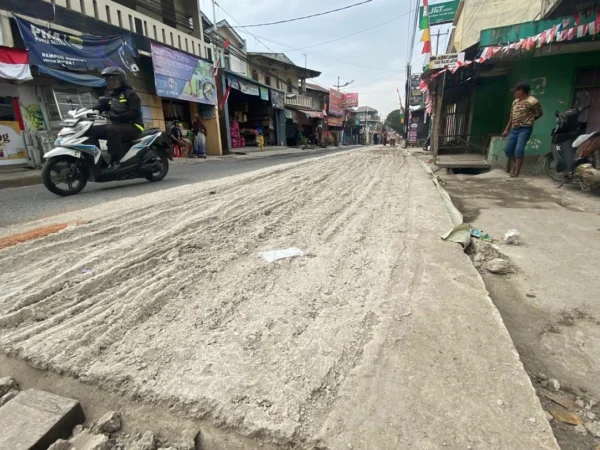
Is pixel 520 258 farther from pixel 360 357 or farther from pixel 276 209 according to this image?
pixel 276 209

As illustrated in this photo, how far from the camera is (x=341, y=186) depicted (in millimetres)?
5020

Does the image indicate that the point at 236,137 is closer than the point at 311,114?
Yes

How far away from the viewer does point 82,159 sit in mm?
4438

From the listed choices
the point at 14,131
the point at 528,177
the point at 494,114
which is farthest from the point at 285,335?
the point at 494,114

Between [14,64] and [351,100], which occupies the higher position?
[351,100]

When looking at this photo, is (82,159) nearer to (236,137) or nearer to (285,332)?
(285,332)

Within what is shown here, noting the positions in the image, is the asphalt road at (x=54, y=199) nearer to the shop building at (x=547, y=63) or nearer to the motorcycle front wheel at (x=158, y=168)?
the motorcycle front wheel at (x=158, y=168)

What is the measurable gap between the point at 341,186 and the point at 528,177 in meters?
3.87

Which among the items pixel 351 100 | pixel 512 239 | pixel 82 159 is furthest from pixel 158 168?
pixel 351 100

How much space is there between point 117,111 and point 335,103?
1378 inches

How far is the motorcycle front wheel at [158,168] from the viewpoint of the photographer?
555 centimetres

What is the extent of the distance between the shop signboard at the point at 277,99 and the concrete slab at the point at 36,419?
19.7 meters

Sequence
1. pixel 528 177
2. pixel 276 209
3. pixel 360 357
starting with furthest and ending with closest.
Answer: pixel 528 177 → pixel 276 209 → pixel 360 357

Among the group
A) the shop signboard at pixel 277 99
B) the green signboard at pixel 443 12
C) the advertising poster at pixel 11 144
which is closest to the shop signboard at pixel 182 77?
the advertising poster at pixel 11 144
